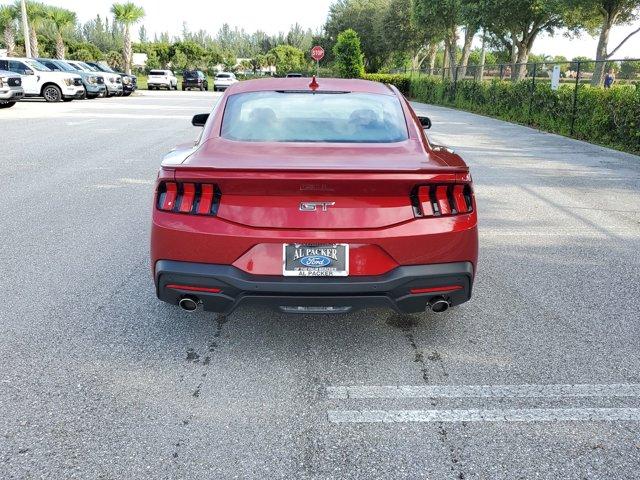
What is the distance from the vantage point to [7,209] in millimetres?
7117

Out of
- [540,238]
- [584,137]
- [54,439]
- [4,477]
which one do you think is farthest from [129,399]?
[584,137]

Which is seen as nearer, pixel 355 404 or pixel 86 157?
pixel 355 404

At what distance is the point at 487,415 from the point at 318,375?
0.91 meters

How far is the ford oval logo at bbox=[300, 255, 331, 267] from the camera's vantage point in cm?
322

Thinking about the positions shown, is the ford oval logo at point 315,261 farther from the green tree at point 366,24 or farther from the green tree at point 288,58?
the green tree at point 288,58

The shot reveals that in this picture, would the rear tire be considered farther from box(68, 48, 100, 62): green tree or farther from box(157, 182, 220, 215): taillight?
box(68, 48, 100, 62): green tree

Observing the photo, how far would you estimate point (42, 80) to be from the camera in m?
26.7

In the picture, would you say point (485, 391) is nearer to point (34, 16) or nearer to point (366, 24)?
point (34, 16)

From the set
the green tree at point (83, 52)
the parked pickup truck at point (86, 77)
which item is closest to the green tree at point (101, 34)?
the green tree at point (83, 52)

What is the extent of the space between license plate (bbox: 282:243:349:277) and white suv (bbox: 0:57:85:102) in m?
26.8

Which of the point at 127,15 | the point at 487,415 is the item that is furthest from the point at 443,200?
the point at 127,15

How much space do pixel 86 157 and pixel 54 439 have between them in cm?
938

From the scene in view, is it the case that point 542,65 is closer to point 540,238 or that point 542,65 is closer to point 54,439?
point 540,238

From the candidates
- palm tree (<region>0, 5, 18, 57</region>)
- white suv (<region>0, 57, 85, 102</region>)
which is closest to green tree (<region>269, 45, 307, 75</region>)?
palm tree (<region>0, 5, 18, 57</region>)
